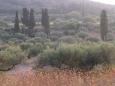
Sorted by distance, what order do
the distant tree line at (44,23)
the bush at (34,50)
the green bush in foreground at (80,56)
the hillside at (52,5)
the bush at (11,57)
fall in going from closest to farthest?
the green bush in foreground at (80,56) < the bush at (11,57) < the bush at (34,50) < the distant tree line at (44,23) < the hillside at (52,5)

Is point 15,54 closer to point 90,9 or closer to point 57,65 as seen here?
point 57,65

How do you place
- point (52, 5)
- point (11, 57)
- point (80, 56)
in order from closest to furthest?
point (80, 56)
point (11, 57)
point (52, 5)

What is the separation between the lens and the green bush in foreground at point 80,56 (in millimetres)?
19547

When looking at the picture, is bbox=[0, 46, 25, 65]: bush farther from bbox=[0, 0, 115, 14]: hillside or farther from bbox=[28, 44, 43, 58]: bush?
bbox=[0, 0, 115, 14]: hillside

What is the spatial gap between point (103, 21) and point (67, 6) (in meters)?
53.1

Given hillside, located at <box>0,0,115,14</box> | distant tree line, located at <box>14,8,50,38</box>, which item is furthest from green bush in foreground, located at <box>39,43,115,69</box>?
hillside, located at <box>0,0,115,14</box>

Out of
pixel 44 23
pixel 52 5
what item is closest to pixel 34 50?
pixel 44 23

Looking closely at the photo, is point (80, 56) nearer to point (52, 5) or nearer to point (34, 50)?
point (34, 50)

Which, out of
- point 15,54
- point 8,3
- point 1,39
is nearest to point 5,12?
point 8,3

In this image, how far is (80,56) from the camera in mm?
20266

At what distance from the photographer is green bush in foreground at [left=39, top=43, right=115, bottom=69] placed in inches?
770

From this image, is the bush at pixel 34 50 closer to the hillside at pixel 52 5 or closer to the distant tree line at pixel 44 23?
the distant tree line at pixel 44 23

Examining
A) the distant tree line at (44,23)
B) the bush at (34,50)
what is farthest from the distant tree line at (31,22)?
the bush at (34,50)

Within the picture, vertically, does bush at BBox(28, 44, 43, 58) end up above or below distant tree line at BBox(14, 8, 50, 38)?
below
